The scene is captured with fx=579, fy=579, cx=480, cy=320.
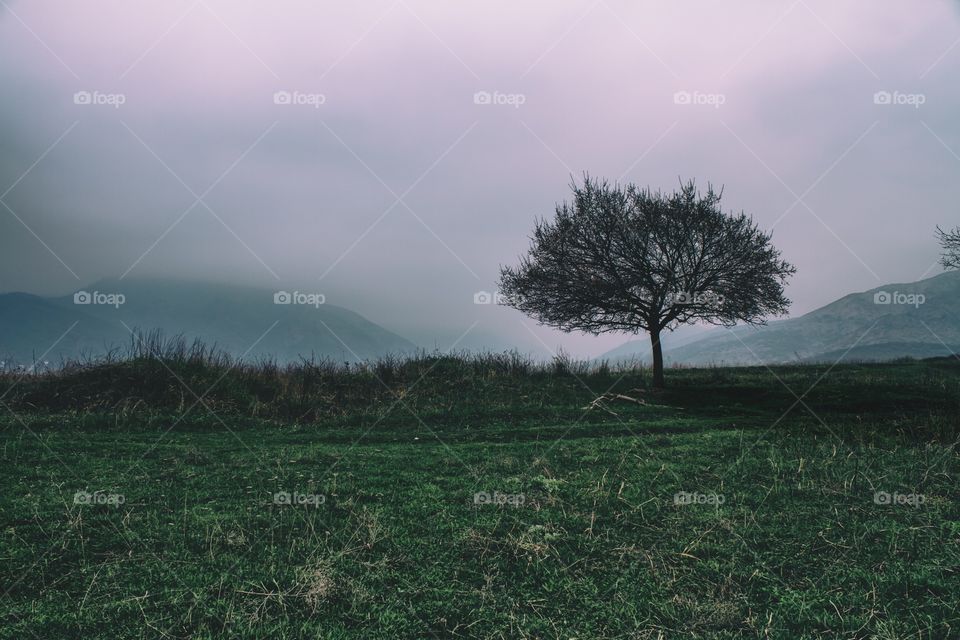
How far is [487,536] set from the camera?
558cm

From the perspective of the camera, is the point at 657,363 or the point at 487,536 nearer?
the point at 487,536

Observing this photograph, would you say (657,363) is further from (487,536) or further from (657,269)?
(487,536)

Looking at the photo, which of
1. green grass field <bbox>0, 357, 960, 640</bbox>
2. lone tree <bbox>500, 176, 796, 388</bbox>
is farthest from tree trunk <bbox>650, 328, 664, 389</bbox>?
green grass field <bbox>0, 357, 960, 640</bbox>

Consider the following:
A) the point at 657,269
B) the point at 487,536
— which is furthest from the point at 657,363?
the point at 487,536

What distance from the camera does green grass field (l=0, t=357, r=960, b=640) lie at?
4496 millimetres

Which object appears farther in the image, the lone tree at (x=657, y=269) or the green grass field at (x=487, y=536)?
the lone tree at (x=657, y=269)

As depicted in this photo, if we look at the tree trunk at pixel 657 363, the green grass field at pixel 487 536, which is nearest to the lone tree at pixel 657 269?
the tree trunk at pixel 657 363

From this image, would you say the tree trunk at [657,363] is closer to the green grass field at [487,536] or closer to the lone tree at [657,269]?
the lone tree at [657,269]

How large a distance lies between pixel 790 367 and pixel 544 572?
2973cm

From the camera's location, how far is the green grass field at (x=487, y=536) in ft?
14.8

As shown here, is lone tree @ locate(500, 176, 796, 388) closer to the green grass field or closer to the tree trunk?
the tree trunk

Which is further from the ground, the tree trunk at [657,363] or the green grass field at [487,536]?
the tree trunk at [657,363]

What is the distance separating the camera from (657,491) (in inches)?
276

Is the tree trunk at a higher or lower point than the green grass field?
higher
